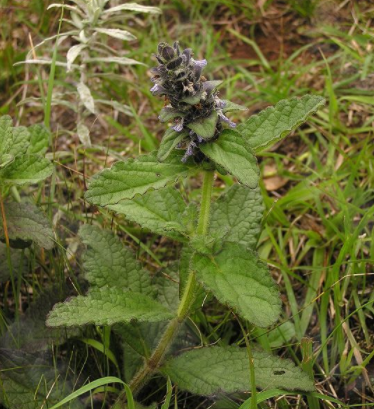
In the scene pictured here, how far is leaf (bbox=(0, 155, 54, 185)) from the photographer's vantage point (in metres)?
2.23

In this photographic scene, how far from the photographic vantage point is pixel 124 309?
6.48 ft

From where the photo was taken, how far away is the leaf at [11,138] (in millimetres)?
2219

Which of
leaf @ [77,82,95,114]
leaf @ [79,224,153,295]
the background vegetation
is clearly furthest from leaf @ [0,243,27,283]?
leaf @ [77,82,95,114]

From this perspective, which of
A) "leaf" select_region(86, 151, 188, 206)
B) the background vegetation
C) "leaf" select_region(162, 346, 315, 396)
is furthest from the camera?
the background vegetation

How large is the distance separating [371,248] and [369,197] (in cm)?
34

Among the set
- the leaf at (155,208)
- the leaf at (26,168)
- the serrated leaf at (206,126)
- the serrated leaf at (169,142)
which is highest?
the serrated leaf at (206,126)

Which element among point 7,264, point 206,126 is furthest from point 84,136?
point 206,126

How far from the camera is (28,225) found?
2254mm

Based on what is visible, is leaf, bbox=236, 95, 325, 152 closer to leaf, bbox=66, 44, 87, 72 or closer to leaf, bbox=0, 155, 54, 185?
leaf, bbox=0, 155, 54, 185

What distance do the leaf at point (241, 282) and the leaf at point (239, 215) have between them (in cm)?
29

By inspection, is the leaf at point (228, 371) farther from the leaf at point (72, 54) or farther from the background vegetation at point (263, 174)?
the leaf at point (72, 54)

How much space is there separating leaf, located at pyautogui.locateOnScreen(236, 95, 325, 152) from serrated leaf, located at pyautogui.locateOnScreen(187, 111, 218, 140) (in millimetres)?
148

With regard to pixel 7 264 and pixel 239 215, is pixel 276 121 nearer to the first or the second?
pixel 239 215

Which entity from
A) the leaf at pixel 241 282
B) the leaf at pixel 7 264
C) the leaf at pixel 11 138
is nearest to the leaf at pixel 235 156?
the leaf at pixel 241 282
